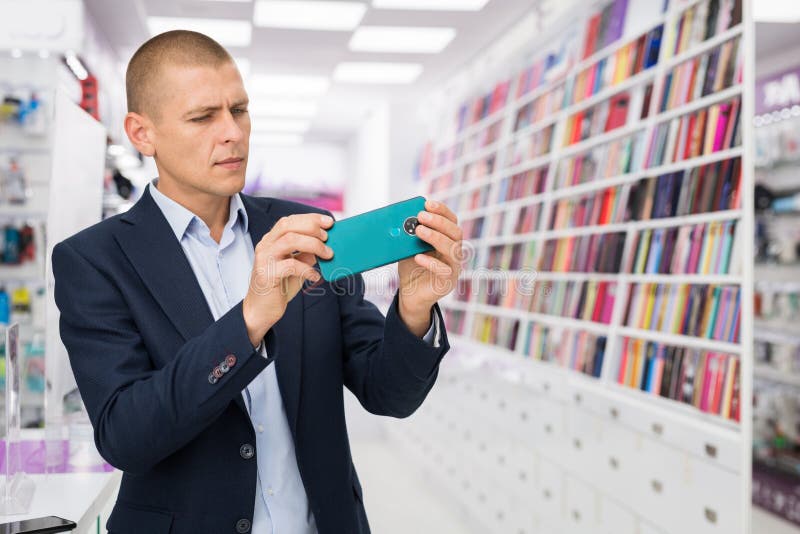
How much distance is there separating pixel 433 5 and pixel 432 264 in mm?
4511

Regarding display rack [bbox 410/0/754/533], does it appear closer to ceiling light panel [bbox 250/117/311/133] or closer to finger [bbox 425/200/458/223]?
finger [bbox 425/200/458/223]

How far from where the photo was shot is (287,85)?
7.51 m

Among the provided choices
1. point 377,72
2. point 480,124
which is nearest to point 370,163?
point 377,72

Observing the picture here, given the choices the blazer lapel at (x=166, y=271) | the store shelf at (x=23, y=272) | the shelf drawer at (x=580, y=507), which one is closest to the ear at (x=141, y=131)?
the blazer lapel at (x=166, y=271)

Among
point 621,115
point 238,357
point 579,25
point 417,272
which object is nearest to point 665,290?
point 621,115

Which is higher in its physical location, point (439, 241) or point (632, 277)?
point (632, 277)

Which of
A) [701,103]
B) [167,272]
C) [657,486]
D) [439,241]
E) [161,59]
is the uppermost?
[701,103]

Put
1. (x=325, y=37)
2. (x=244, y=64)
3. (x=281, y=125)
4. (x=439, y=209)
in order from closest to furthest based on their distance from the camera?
(x=439, y=209)
(x=325, y=37)
(x=244, y=64)
(x=281, y=125)

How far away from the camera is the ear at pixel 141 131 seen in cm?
122

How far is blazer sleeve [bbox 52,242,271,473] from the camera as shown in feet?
Answer: 3.21

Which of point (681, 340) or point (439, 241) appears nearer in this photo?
point (439, 241)

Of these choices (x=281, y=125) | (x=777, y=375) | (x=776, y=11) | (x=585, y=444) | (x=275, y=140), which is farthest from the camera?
(x=275, y=140)

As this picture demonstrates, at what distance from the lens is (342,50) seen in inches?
246

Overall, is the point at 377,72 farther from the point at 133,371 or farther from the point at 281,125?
the point at 133,371
